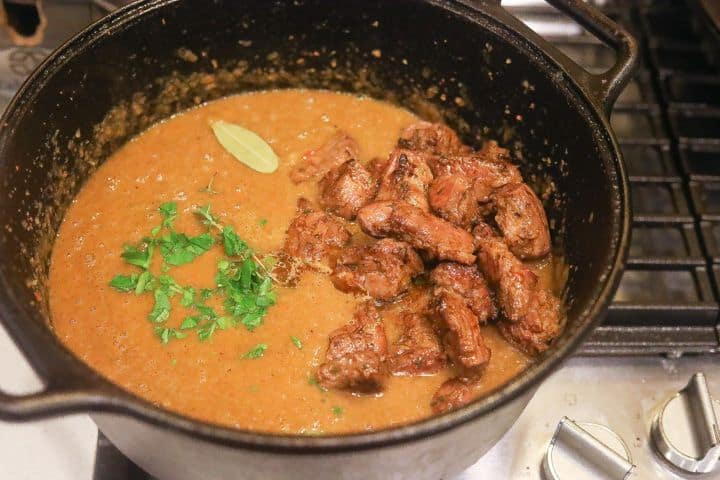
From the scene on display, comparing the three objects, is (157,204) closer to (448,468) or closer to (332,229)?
(332,229)

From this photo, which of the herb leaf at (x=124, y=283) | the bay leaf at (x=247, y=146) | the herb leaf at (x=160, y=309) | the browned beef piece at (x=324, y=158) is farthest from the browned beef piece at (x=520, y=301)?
the herb leaf at (x=124, y=283)

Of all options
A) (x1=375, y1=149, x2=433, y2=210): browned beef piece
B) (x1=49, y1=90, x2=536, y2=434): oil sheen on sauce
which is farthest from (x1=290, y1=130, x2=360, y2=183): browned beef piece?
(x1=375, y1=149, x2=433, y2=210): browned beef piece

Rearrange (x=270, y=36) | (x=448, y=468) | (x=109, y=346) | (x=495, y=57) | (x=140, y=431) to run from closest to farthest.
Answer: (x=140, y=431), (x=448, y=468), (x=109, y=346), (x=495, y=57), (x=270, y=36)

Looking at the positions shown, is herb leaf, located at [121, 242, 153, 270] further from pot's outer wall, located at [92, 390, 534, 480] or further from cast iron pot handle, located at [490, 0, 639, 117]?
cast iron pot handle, located at [490, 0, 639, 117]

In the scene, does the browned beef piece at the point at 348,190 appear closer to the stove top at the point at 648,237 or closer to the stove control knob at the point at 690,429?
the stove top at the point at 648,237

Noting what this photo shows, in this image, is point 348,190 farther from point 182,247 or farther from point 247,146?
point 182,247

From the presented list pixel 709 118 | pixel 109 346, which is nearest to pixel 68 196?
pixel 109 346

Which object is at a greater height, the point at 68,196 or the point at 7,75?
the point at 7,75
